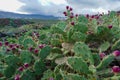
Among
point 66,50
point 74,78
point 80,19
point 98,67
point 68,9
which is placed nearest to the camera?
point 74,78

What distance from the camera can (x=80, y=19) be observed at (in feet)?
28.1

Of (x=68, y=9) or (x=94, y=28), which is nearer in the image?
(x=94, y=28)

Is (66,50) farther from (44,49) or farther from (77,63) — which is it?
(77,63)

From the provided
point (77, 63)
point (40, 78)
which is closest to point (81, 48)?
point (77, 63)

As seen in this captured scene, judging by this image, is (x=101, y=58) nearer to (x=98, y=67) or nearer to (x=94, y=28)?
(x=98, y=67)

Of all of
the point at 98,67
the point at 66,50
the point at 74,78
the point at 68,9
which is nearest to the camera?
the point at 74,78

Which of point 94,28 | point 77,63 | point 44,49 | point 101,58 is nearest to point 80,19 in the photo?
point 94,28

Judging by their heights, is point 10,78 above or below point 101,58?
below

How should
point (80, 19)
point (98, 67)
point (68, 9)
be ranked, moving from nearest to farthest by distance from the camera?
point (98, 67), point (80, 19), point (68, 9)

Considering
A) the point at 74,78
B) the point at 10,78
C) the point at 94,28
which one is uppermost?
the point at 94,28

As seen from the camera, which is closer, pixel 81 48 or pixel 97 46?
pixel 81 48

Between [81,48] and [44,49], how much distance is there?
1331mm

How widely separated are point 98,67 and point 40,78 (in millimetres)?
1717

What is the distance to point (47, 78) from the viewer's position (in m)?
7.09
